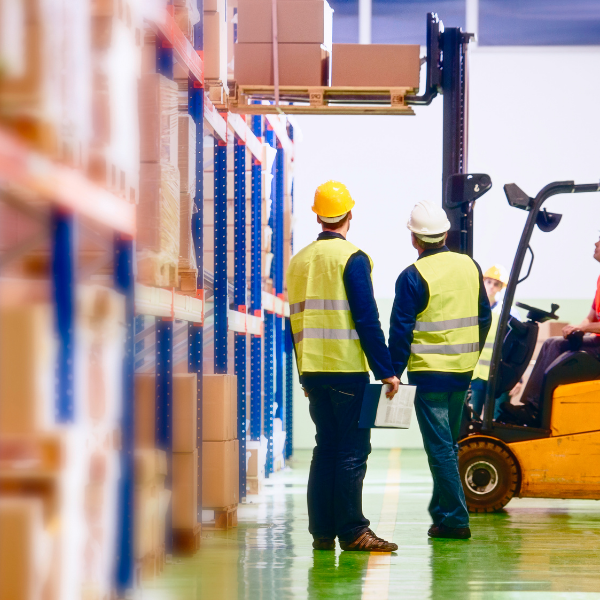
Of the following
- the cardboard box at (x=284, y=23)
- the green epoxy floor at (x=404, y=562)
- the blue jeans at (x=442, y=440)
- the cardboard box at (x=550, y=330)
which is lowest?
the green epoxy floor at (x=404, y=562)

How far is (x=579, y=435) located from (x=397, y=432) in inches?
234

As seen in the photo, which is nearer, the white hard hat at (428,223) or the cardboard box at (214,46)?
the white hard hat at (428,223)

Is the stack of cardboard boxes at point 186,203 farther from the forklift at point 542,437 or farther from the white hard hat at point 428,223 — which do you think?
the forklift at point 542,437

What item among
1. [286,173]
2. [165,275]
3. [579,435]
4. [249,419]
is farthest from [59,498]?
[286,173]

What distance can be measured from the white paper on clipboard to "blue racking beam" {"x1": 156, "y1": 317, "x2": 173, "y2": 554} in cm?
112

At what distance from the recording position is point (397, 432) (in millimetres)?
12586

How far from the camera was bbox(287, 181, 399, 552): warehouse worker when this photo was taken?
5.22m

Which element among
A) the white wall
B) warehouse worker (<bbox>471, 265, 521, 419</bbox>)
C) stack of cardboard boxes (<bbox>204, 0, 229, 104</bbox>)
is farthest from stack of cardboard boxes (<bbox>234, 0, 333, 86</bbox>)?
the white wall

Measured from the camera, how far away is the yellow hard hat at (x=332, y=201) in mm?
5434

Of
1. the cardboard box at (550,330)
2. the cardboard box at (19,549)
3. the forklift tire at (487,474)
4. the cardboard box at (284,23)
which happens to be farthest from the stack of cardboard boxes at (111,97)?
the cardboard box at (550,330)

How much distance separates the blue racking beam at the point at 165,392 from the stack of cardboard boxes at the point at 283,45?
212 cm

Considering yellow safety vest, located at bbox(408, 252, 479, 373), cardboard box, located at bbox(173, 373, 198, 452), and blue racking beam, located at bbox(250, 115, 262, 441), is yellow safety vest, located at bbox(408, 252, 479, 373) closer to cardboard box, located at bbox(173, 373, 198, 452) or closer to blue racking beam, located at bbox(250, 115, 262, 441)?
cardboard box, located at bbox(173, 373, 198, 452)

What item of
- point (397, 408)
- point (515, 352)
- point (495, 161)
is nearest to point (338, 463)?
point (397, 408)

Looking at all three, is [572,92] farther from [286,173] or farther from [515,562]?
[515,562]
